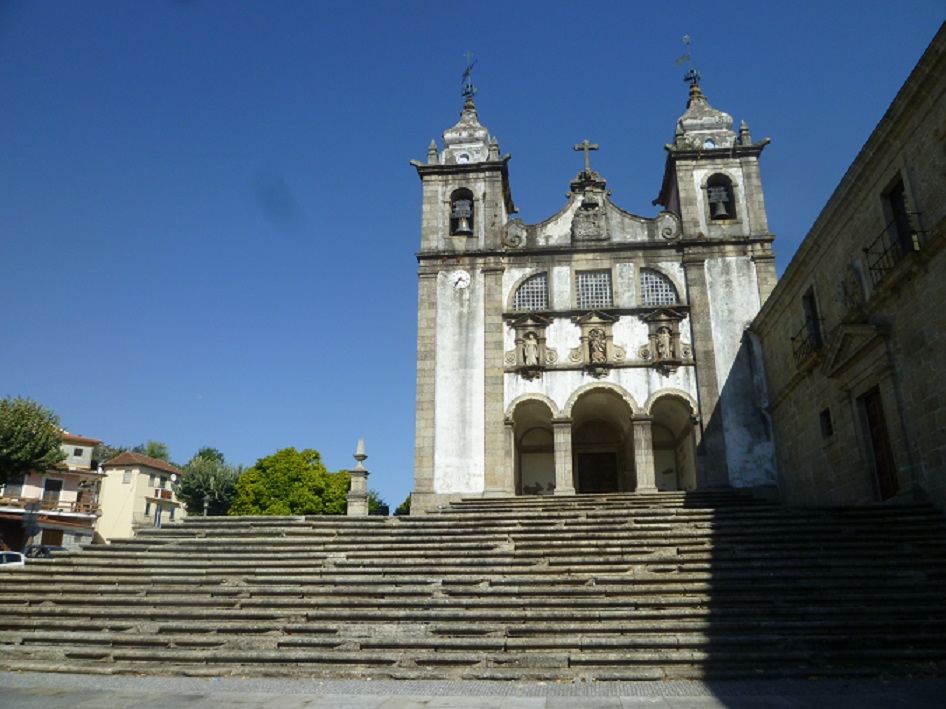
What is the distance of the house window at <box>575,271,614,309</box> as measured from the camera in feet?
68.8

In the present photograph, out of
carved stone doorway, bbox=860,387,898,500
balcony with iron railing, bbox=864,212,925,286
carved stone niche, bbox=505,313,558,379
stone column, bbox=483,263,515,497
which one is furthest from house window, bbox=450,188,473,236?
carved stone doorway, bbox=860,387,898,500

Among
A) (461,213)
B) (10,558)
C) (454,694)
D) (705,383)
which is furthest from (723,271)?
(10,558)

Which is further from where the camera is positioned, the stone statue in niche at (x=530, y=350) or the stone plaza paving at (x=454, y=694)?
the stone statue in niche at (x=530, y=350)

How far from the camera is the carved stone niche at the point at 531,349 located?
20.2 m

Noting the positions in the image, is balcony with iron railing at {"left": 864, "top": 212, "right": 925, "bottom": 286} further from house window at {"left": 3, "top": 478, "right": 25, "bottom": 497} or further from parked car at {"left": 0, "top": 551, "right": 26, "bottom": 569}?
house window at {"left": 3, "top": 478, "right": 25, "bottom": 497}

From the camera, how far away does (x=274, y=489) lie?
38.3 m

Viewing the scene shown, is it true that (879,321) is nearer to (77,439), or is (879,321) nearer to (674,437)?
(674,437)

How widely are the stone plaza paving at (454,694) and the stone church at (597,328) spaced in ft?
36.4

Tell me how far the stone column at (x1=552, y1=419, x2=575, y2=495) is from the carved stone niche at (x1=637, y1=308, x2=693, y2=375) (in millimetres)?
3163

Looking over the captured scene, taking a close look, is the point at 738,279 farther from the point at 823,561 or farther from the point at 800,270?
the point at 823,561

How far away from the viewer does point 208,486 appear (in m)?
44.3

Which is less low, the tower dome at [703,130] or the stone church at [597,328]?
the tower dome at [703,130]

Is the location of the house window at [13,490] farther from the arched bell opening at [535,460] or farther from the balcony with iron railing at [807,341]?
the balcony with iron railing at [807,341]

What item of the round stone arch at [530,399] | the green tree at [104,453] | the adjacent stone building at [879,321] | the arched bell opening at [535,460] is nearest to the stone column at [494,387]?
the round stone arch at [530,399]
